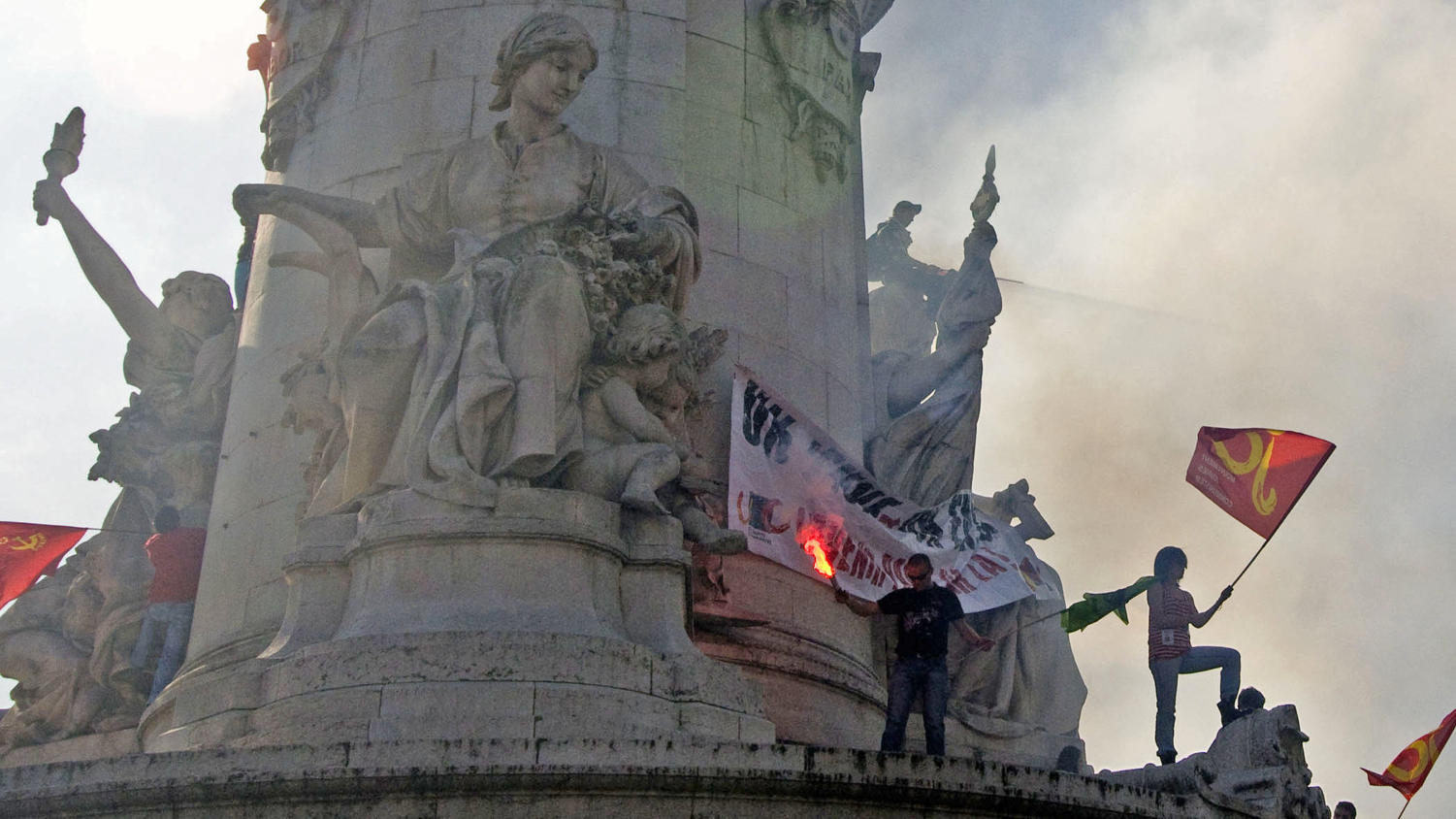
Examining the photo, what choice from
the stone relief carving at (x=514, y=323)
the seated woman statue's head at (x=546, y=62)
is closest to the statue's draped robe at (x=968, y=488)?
the stone relief carving at (x=514, y=323)

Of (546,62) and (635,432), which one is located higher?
(546,62)

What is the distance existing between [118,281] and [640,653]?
30.6 feet

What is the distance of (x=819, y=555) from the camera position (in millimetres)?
16031

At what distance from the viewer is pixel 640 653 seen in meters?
11.8

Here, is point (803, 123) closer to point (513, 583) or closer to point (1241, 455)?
point (1241, 455)

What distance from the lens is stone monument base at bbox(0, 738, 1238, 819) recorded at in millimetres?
9820

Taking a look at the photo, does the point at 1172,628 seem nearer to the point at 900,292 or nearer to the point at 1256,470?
the point at 1256,470

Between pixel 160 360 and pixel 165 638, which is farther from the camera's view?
pixel 160 360

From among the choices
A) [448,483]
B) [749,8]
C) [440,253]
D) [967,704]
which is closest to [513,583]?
[448,483]

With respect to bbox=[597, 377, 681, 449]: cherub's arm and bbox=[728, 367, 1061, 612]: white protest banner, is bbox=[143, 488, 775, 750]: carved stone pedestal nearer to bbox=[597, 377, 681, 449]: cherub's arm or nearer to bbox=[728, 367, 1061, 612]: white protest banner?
bbox=[597, 377, 681, 449]: cherub's arm

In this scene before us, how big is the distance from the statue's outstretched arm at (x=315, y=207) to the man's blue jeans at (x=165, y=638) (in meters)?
3.73

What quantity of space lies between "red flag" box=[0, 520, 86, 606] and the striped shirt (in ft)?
30.8

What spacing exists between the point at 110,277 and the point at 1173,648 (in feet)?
33.8

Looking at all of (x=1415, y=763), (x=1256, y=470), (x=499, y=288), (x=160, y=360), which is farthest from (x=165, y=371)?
(x=1415, y=763)
